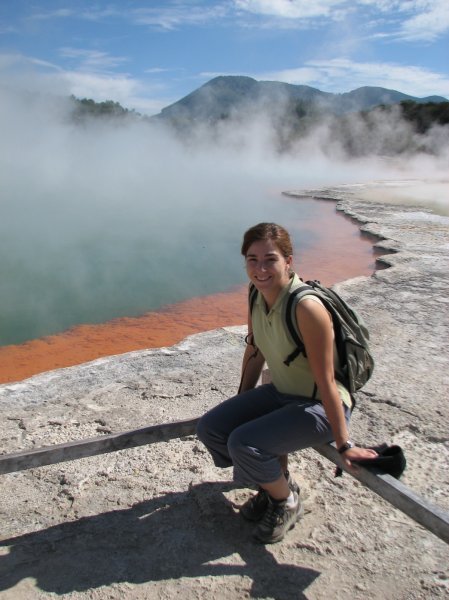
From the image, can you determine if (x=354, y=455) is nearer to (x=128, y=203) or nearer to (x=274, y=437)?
(x=274, y=437)

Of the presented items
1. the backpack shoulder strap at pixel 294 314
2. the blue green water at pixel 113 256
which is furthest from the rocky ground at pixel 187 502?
the blue green water at pixel 113 256

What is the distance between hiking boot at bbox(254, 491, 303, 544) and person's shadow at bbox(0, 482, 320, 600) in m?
0.04

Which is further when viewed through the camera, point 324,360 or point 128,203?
point 128,203

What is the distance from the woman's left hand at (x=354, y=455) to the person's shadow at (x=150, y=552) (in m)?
0.32

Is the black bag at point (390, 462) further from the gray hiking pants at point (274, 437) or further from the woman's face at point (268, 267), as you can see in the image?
the woman's face at point (268, 267)

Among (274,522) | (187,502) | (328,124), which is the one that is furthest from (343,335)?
(328,124)

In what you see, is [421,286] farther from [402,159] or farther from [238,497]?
[402,159]

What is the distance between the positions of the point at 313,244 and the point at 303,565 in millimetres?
6311

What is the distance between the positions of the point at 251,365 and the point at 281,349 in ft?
0.95

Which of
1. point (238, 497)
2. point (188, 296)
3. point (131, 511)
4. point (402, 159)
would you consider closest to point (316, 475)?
point (238, 497)

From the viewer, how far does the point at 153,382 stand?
8.91 ft

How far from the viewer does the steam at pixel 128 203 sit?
5523mm

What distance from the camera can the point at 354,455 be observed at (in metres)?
1.42

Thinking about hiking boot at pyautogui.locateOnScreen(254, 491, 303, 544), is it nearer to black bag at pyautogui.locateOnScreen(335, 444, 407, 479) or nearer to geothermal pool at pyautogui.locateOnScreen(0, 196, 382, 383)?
black bag at pyautogui.locateOnScreen(335, 444, 407, 479)
